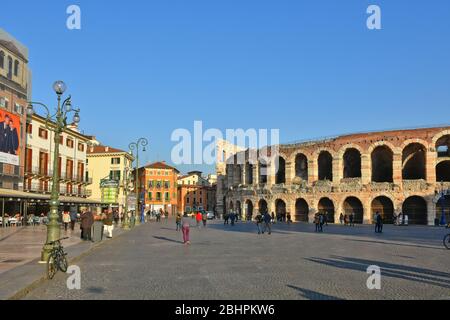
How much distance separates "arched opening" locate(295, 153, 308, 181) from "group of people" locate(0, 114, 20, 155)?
3203 centimetres

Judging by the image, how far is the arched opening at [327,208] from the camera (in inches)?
2010

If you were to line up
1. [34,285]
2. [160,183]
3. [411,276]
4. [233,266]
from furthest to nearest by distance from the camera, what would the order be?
[160,183] < [233,266] < [411,276] < [34,285]

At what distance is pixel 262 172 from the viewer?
6050cm

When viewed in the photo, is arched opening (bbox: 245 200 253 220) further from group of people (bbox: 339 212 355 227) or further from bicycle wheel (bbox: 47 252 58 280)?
bicycle wheel (bbox: 47 252 58 280)

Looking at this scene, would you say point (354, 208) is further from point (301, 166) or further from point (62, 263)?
point (62, 263)

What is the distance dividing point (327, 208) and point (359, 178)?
5.19 meters

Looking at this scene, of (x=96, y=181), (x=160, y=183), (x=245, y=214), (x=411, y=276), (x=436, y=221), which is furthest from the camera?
(x=160, y=183)

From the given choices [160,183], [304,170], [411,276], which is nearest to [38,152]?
[304,170]

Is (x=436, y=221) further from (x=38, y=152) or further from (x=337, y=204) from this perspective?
(x=38, y=152)

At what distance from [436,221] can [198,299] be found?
134 ft

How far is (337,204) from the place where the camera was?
49.8 m

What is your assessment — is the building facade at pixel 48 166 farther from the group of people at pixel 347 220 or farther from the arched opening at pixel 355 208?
the arched opening at pixel 355 208

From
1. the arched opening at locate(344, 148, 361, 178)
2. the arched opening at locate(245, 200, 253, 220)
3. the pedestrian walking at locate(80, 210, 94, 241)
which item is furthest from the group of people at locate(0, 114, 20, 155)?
the arched opening at locate(344, 148, 361, 178)

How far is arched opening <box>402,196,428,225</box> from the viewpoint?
148ft
